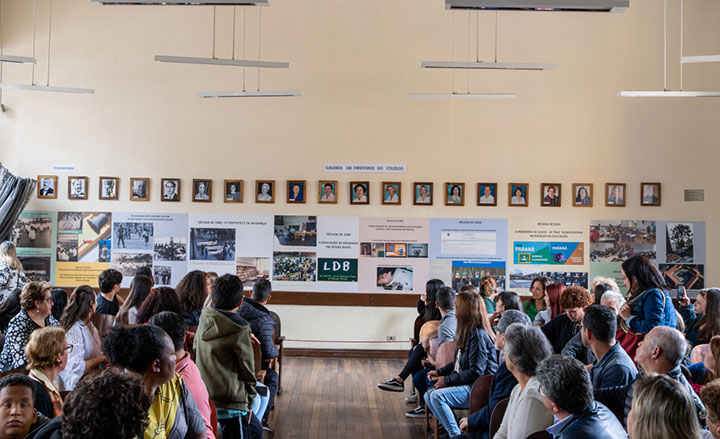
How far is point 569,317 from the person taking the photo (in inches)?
196

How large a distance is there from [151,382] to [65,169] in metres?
7.93

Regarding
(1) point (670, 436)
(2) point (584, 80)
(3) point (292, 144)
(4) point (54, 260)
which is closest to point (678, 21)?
(2) point (584, 80)

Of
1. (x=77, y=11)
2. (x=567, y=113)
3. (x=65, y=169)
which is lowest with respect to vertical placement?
(x=65, y=169)

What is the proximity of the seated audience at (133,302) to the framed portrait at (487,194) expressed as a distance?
5.39 meters

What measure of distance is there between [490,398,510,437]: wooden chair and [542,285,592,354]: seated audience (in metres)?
1.87

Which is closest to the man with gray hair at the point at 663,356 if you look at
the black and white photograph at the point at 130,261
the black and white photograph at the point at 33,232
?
the black and white photograph at the point at 130,261

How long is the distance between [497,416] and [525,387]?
354mm

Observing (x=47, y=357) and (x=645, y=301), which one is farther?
(x=645, y=301)

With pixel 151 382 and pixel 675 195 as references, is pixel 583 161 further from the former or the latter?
pixel 151 382

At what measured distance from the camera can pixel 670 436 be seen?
2057 mm

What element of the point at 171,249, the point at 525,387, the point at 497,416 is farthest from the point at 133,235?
the point at 525,387

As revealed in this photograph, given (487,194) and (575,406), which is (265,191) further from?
(575,406)

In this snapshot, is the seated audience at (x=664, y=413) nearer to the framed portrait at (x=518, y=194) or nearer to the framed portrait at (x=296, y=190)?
the framed portrait at (x=518, y=194)

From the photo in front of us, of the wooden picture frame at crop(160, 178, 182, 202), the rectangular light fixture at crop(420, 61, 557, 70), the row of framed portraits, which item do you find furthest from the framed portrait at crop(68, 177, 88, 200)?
the rectangular light fixture at crop(420, 61, 557, 70)
